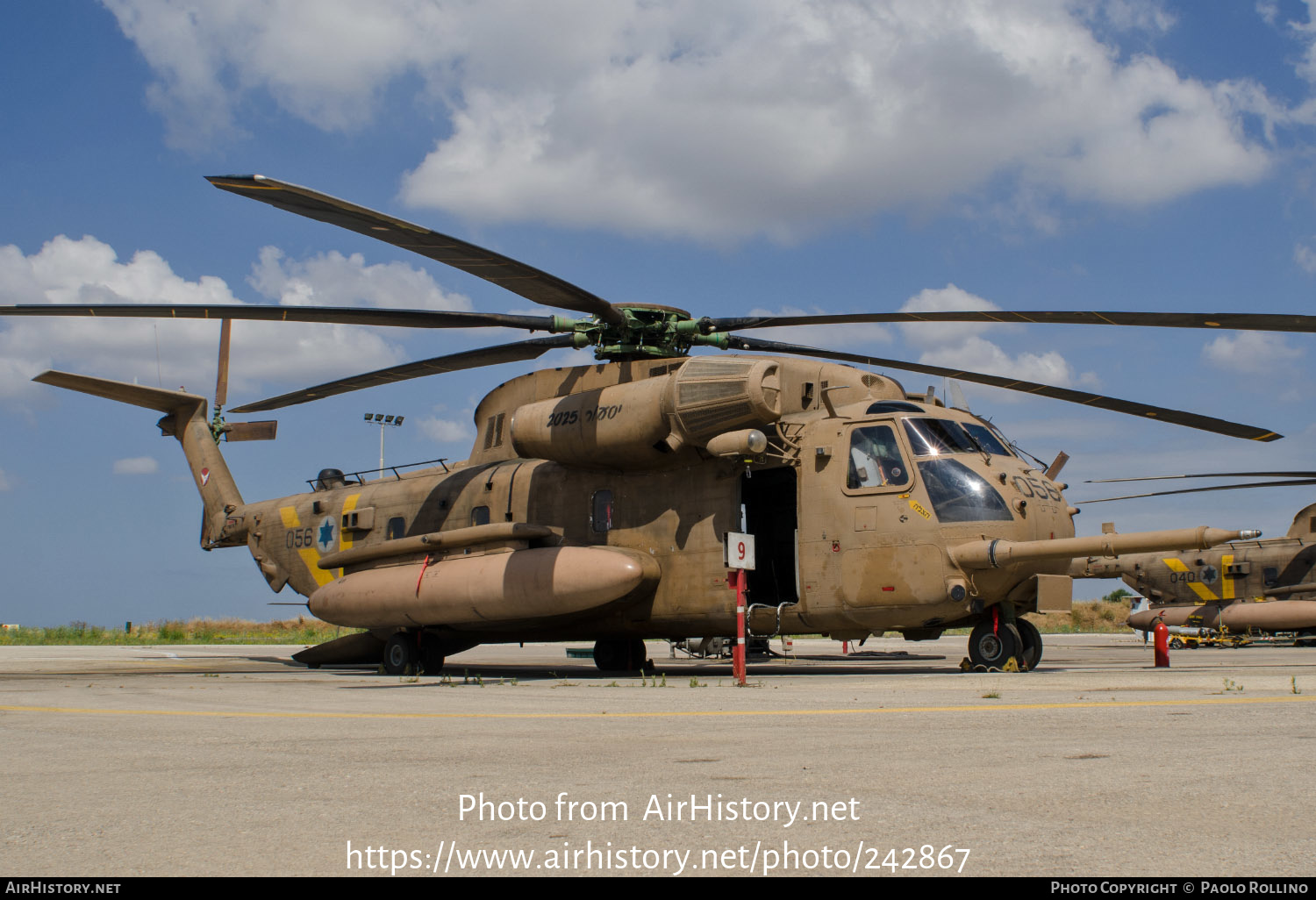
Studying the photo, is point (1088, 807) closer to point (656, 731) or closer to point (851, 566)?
point (656, 731)

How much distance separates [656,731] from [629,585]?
280 inches

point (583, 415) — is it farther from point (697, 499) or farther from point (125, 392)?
point (125, 392)

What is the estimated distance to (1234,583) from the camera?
30688 mm

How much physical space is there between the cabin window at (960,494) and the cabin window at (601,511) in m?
4.70

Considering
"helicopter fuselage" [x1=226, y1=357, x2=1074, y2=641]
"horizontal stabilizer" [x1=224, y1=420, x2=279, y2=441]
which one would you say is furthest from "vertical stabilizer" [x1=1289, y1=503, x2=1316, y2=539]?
"horizontal stabilizer" [x1=224, y1=420, x2=279, y2=441]

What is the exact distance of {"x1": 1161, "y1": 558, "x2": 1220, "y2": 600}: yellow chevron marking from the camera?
3145 centimetres

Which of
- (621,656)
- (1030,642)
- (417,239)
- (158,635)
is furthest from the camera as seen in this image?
(158,635)

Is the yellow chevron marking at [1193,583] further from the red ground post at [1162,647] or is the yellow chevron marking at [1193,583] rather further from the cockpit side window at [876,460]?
the cockpit side window at [876,460]

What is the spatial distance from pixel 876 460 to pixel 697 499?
2.58 meters

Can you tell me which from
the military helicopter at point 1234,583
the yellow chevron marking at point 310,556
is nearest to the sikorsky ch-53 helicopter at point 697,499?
the yellow chevron marking at point 310,556

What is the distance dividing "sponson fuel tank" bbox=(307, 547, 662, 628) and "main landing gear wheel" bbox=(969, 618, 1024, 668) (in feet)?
14.4

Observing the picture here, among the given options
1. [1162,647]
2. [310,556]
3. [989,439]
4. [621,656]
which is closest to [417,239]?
[989,439]

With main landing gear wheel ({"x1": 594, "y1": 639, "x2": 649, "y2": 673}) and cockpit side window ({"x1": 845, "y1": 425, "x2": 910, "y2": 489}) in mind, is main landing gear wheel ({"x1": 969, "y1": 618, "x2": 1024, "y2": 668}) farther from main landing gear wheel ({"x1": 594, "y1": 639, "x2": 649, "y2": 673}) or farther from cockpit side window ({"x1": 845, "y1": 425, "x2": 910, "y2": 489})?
main landing gear wheel ({"x1": 594, "y1": 639, "x2": 649, "y2": 673})
